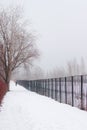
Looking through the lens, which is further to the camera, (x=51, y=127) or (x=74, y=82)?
(x=74, y=82)

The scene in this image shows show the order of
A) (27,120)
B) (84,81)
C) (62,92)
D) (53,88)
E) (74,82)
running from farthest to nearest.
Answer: (53,88) < (62,92) < (74,82) < (84,81) < (27,120)

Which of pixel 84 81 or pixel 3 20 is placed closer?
pixel 84 81

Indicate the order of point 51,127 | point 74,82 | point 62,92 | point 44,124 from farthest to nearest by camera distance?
point 62,92
point 74,82
point 44,124
point 51,127

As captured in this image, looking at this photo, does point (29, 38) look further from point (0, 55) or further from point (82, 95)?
point (82, 95)

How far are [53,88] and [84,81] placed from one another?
1151 cm

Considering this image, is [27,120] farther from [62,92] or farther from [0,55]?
[0,55]

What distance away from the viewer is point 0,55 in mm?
50062

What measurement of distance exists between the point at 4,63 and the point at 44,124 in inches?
1570

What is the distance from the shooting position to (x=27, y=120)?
12.9 metres

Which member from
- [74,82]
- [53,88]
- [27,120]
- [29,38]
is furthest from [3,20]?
[27,120]

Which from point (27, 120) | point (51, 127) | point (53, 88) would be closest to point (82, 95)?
point (27, 120)

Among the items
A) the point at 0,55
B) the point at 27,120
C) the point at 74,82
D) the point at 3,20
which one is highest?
the point at 3,20

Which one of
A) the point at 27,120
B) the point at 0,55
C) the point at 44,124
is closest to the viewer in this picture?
the point at 44,124

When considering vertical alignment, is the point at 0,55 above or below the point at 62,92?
above
